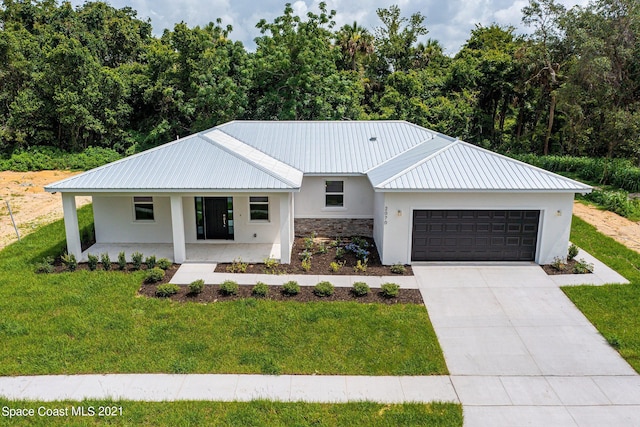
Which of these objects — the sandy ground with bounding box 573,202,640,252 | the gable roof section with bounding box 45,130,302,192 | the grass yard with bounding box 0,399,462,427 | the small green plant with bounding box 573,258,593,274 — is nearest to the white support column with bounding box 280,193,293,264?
the gable roof section with bounding box 45,130,302,192

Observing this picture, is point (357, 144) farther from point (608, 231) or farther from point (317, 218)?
point (608, 231)

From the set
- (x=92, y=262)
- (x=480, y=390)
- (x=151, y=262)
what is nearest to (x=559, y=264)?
(x=480, y=390)

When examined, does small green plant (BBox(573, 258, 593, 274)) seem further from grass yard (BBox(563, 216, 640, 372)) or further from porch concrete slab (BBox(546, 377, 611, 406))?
porch concrete slab (BBox(546, 377, 611, 406))

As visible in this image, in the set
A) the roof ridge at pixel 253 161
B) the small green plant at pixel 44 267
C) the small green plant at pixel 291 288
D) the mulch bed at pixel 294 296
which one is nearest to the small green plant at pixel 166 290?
the mulch bed at pixel 294 296

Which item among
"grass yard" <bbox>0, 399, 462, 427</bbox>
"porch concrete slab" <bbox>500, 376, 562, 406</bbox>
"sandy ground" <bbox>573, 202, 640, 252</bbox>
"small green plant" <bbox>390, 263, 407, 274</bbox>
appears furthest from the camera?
"sandy ground" <bbox>573, 202, 640, 252</bbox>

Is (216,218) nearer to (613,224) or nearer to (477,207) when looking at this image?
(477,207)

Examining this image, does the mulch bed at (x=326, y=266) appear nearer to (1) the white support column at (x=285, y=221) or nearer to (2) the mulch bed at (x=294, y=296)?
(1) the white support column at (x=285, y=221)
